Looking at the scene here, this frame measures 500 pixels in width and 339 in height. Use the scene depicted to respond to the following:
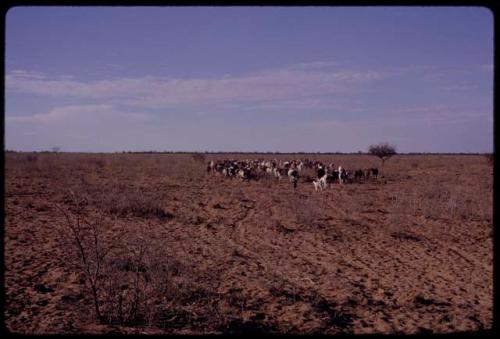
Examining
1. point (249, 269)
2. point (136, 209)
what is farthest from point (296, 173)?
point (249, 269)

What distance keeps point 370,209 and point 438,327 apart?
29.8ft

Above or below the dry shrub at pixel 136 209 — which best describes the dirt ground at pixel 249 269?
below

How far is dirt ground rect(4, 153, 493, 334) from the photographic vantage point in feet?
16.4

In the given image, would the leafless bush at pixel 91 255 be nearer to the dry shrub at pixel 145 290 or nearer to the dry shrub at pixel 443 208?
the dry shrub at pixel 145 290

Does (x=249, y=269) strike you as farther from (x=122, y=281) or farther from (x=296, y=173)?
(x=296, y=173)

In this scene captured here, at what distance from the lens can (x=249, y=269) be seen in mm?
7145

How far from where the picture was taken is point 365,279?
267 inches

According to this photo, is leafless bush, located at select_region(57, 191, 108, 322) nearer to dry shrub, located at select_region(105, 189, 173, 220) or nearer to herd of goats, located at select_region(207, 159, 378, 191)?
dry shrub, located at select_region(105, 189, 173, 220)

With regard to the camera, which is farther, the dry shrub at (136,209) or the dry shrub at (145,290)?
the dry shrub at (136,209)

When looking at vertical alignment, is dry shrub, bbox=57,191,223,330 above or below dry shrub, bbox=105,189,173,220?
below

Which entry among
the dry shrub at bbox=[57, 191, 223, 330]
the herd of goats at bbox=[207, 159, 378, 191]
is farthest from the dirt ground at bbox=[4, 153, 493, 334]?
the herd of goats at bbox=[207, 159, 378, 191]

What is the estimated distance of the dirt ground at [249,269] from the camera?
5.00 m

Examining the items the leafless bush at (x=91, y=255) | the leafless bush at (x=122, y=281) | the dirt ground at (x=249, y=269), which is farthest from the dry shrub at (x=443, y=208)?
the leafless bush at (x=91, y=255)
